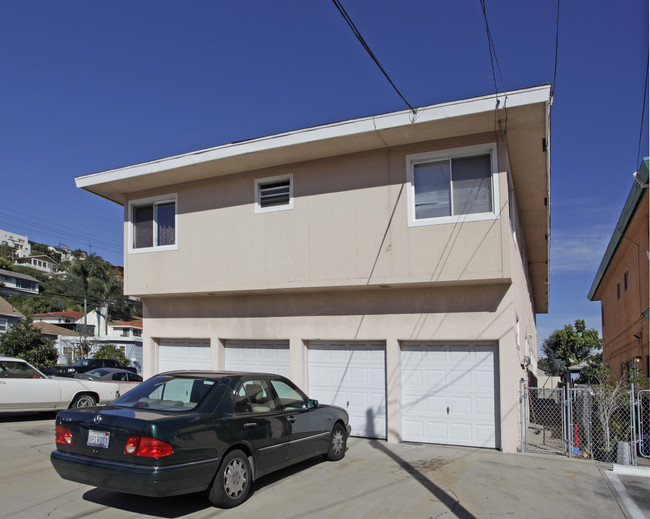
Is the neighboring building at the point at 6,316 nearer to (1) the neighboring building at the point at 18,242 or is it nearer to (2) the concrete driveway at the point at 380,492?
(2) the concrete driveway at the point at 380,492

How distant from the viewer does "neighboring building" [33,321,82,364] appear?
40.5 meters

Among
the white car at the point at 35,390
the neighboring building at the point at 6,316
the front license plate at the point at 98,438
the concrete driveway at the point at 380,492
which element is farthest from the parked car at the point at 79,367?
the neighboring building at the point at 6,316

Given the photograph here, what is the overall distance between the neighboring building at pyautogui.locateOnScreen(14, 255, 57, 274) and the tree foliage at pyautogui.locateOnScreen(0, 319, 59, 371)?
292 feet

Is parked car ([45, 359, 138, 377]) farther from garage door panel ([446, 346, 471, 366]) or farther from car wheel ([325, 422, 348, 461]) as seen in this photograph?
garage door panel ([446, 346, 471, 366])

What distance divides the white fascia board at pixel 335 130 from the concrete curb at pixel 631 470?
19.0ft

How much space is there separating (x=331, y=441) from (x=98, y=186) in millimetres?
8593

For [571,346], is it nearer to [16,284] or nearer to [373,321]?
[373,321]

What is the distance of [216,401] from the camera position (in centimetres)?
634

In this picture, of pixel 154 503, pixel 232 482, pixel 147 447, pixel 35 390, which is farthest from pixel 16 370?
pixel 147 447

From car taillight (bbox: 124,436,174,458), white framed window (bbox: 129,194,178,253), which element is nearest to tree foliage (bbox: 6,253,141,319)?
white framed window (bbox: 129,194,178,253)

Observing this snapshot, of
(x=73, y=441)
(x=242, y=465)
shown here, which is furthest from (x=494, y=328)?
(x=73, y=441)

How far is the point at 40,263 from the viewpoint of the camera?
371ft

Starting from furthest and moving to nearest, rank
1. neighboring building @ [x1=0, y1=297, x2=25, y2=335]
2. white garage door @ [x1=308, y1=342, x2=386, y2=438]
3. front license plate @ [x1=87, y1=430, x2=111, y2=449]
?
1. neighboring building @ [x1=0, y1=297, x2=25, y2=335]
2. white garage door @ [x1=308, y1=342, x2=386, y2=438]
3. front license plate @ [x1=87, y1=430, x2=111, y2=449]

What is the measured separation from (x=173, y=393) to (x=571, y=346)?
45.4 metres
